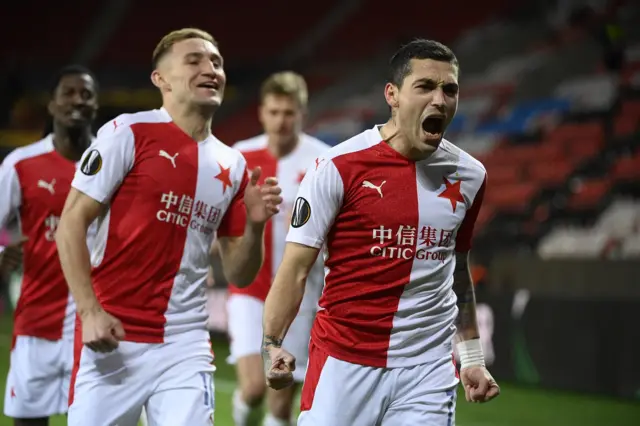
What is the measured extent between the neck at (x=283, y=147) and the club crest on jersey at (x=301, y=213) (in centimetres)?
312

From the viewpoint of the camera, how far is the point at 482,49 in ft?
76.1

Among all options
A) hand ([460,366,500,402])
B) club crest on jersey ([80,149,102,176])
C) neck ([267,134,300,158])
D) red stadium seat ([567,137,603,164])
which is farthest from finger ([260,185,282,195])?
red stadium seat ([567,137,603,164])

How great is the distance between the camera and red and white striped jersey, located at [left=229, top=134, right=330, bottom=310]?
22.1 ft

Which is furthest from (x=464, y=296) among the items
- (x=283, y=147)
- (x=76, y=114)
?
(x=283, y=147)

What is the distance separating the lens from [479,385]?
4.04 meters

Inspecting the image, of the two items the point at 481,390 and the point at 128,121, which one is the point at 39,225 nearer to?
the point at 128,121

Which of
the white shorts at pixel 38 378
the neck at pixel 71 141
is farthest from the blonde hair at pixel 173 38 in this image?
the white shorts at pixel 38 378

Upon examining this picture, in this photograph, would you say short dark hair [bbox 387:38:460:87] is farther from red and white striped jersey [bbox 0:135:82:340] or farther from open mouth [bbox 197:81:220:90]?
red and white striped jersey [bbox 0:135:82:340]

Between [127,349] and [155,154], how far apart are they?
0.77m

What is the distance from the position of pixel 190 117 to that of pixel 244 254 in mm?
612

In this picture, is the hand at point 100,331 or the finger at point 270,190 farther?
the finger at point 270,190

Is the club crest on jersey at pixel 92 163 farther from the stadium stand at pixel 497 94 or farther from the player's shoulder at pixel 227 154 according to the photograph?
the stadium stand at pixel 497 94

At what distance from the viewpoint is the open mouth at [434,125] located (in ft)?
12.5

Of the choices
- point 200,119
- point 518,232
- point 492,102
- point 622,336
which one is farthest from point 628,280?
point 492,102
